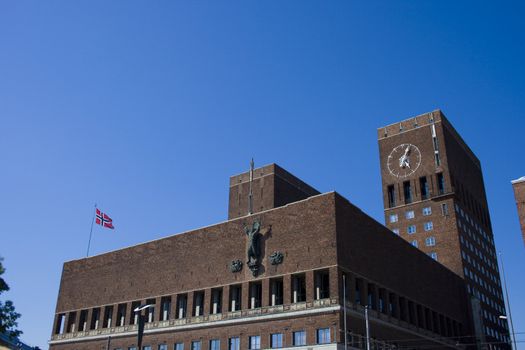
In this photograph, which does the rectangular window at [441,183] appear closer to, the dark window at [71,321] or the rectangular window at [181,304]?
the rectangular window at [181,304]

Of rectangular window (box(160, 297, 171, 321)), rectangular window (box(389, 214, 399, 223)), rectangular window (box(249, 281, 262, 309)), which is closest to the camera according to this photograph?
rectangular window (box(249, 281, 262, 309))

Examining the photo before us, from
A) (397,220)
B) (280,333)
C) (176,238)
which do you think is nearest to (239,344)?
(280,333)

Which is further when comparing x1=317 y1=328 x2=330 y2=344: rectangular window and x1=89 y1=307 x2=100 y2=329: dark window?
x1=89 y1=307 x2=100 y2=329: dark window

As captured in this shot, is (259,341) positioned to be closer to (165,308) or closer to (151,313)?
(165,308)

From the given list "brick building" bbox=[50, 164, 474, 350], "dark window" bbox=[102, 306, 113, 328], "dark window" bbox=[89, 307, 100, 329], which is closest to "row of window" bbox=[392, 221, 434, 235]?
"brick building" bbox=[50, 164, 474, 350]

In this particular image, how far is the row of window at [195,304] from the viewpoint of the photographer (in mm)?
58156

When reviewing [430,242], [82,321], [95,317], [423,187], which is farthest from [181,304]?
[423,187]

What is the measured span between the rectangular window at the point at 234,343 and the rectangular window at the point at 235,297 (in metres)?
3.38

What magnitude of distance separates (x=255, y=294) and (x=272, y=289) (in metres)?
2.36

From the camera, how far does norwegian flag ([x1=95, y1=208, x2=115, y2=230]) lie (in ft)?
259

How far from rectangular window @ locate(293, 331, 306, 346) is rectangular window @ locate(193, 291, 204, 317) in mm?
14259

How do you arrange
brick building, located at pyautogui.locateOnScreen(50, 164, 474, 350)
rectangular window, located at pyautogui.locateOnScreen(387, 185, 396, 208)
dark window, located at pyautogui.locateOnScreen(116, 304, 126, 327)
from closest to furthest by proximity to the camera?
brick building, located at pyautogui.locateOnScreen(50, 164, 474, 350) → dark window, located at pyautogui.locateOnScreen(116, 304, 126, 327) → rectangular window, located at pyautogui.locateOnScreen(387, 185, 396, 208)

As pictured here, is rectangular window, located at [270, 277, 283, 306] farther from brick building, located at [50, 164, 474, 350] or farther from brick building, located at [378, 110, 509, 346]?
brick building, located at [378, 110, 509, 346]

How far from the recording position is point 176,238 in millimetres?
73438
